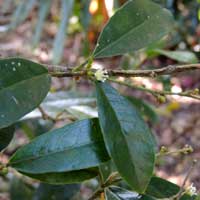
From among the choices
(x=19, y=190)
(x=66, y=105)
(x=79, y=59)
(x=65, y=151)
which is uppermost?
(x=65, y=151)

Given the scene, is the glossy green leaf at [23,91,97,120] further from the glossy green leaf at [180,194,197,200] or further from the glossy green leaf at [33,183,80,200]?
the glossy green leaf at [180,194,197,200]

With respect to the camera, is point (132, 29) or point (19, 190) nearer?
point (132, 29)

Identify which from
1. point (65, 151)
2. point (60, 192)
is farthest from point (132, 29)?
point (60, 192)

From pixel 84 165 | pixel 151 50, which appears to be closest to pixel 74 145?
pixel 84 165

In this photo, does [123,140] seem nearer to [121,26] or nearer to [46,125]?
[121,26]

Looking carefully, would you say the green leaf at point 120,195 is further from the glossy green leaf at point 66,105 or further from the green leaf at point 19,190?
the green leaf at point 19,190

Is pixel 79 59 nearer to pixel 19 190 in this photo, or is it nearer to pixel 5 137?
pixel 19 190

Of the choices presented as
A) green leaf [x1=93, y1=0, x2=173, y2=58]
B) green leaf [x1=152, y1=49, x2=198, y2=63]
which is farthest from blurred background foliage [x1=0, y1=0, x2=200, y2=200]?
green leaf [x1=93, y1=0, x2=173, y2=58]
